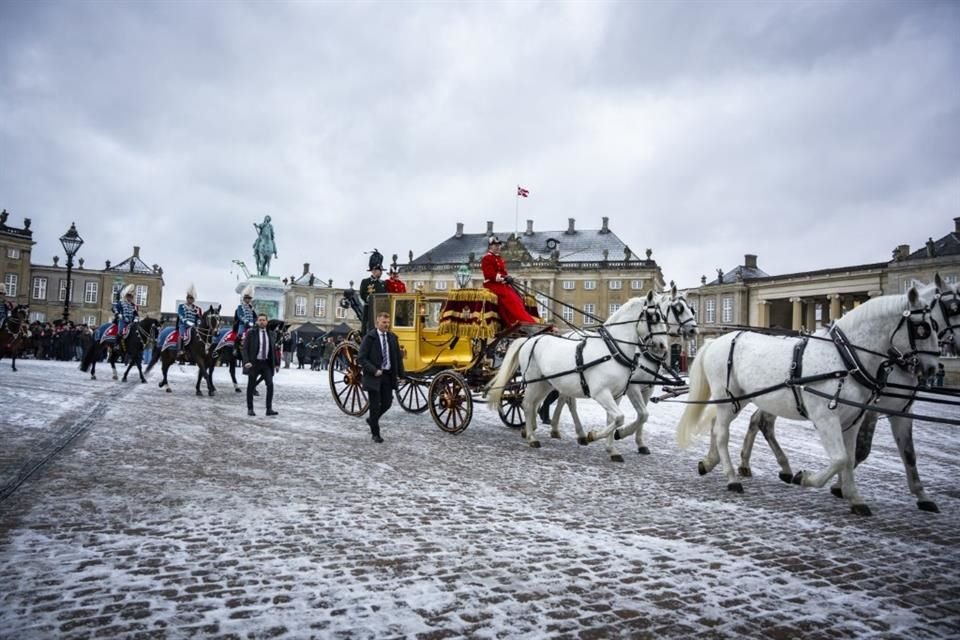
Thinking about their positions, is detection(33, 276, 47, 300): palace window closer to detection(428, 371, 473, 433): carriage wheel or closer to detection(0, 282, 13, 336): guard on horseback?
detection(0, 282, 13, 336): guard on horseback

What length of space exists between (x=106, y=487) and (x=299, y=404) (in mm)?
8048

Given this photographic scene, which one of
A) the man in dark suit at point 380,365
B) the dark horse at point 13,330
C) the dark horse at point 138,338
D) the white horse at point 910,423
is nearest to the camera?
the white horse at point 910,423

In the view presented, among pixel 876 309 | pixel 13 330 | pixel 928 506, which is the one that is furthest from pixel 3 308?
pixel 928 506

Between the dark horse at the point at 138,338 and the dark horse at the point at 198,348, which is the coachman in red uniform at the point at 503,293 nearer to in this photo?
the dark horse at the point at 198,348

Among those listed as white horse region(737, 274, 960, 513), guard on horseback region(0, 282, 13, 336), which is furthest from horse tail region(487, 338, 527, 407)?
guard on horseback region(0, 282, 13, 336)

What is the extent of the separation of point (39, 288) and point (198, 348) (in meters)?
76.4

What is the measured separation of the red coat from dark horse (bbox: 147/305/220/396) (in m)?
8.19

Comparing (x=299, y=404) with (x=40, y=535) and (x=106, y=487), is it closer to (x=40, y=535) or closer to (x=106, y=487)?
(x=106, y=487)

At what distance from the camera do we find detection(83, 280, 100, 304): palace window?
2977 inches

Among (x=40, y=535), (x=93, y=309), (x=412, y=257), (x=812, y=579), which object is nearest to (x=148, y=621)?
(x=40, y=535)

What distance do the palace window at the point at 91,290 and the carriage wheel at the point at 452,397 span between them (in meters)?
83.2

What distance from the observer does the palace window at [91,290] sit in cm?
7562

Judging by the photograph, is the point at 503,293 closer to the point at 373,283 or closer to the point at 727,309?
the point at 373,283

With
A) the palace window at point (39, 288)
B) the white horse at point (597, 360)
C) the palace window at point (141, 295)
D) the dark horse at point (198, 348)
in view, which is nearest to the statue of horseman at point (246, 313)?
the dark horse at point (198, 348)
